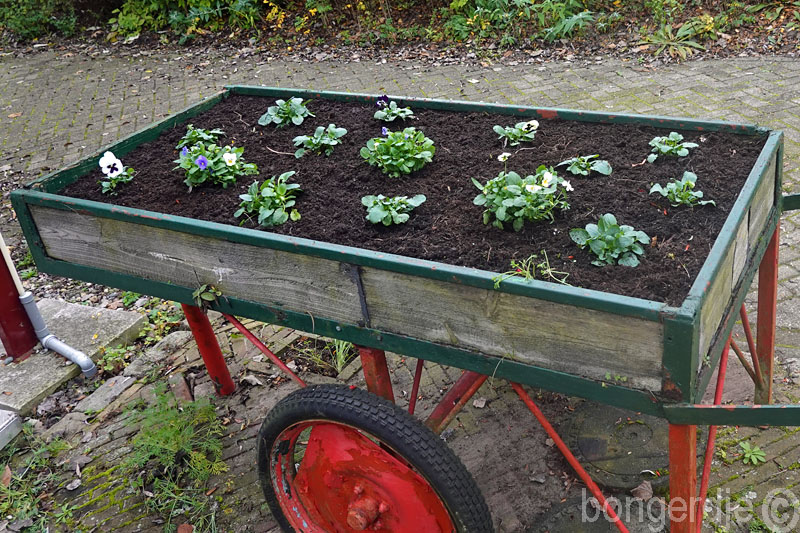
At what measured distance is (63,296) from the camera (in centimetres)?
428

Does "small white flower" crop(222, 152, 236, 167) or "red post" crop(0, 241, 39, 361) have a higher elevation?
"small white flower" crop(222, 152, 236, 167)

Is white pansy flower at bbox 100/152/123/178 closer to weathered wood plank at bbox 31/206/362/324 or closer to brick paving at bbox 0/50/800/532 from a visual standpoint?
weathered wood plank at bbox 31/206/362/324

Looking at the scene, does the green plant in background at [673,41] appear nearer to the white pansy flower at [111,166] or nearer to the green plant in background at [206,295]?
the white pansy flower at [111,166]

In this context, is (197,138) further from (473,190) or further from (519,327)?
(519,327)

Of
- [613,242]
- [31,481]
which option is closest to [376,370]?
[613,242]

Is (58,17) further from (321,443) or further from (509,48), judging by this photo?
(321,443)

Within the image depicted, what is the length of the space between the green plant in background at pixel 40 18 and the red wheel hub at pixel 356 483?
941 centimetres

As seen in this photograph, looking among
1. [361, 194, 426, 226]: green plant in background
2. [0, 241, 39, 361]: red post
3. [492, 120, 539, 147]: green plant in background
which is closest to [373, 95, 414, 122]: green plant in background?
[492, 120, 539, 147]: green plant in background

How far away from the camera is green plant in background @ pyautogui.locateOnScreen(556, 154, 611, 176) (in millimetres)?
2167

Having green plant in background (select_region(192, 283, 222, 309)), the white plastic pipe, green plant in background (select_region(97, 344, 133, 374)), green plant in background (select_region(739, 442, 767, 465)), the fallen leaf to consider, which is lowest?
green plant in background (select_region(739, 442, 767, 465))

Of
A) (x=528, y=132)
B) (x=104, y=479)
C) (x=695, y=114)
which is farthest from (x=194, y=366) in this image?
(x=695, y=114)

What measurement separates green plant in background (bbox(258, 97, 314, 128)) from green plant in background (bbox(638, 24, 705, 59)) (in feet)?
15.2

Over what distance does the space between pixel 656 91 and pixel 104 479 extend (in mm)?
4948

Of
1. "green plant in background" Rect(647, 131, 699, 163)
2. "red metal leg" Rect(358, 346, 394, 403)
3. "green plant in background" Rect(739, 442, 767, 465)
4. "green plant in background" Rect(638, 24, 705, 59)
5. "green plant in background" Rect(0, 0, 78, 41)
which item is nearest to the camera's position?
"red metal leg" Rect(358, 346, 394, 403)
